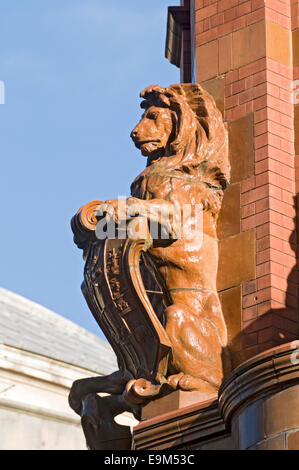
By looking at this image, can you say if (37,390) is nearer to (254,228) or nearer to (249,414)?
(254,228)

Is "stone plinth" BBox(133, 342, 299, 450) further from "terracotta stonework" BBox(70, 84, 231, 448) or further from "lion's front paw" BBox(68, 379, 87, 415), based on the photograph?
"lion's front paw" BBox(68, 379, 87, 415)

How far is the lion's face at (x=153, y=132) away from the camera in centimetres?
1181

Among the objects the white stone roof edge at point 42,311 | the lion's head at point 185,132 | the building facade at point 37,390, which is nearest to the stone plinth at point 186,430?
the lion's head at point 185,132

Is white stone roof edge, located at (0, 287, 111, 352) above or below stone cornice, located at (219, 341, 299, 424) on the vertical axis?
above

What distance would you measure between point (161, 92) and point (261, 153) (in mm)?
1124

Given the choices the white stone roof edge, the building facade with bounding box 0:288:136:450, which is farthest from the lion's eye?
the white stone roof edge

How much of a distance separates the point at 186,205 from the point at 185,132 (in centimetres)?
74

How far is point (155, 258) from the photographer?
36.8 feet

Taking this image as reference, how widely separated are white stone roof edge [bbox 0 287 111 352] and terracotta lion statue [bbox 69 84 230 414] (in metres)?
13.2

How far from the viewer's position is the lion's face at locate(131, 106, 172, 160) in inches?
465

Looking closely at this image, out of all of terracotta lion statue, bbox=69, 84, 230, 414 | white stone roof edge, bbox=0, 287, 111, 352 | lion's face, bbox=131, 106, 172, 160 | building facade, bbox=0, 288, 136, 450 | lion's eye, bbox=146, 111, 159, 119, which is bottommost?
terracotta lion statue, bbox=69, 84, 230, 414

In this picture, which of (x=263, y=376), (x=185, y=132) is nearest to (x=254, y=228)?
(x=185, y=132)
